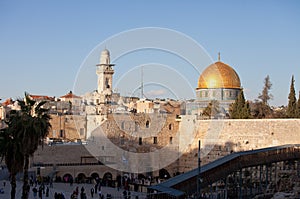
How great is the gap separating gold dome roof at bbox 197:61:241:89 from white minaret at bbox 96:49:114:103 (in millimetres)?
8559

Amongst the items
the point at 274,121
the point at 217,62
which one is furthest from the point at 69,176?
the point at 217,62

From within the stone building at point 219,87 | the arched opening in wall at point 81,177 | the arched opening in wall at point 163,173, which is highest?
the stone building at point 219,87

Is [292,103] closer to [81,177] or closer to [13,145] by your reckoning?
[81,177]

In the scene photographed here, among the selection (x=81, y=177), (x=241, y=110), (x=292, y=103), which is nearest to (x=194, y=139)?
(x=241, y=110)

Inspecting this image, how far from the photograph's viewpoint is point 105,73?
42.8 metres

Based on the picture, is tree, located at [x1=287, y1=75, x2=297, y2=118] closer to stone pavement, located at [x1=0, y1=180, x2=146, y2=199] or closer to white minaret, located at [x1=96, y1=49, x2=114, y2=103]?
stone pavement, located at [x1=0, y1=180, x2=146, y2=199]

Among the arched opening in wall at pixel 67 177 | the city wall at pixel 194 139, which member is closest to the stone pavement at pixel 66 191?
the arched opening in wall at pixel 67 177

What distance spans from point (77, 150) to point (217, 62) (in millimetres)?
17931

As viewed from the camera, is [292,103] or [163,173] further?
[163,173]

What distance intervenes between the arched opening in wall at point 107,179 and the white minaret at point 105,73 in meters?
15.9

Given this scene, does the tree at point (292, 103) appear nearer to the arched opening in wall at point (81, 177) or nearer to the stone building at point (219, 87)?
the stone building at point (219, 87)

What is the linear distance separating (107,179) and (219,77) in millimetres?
17081

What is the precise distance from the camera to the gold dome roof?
39.7 m

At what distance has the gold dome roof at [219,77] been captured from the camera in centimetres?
3972
